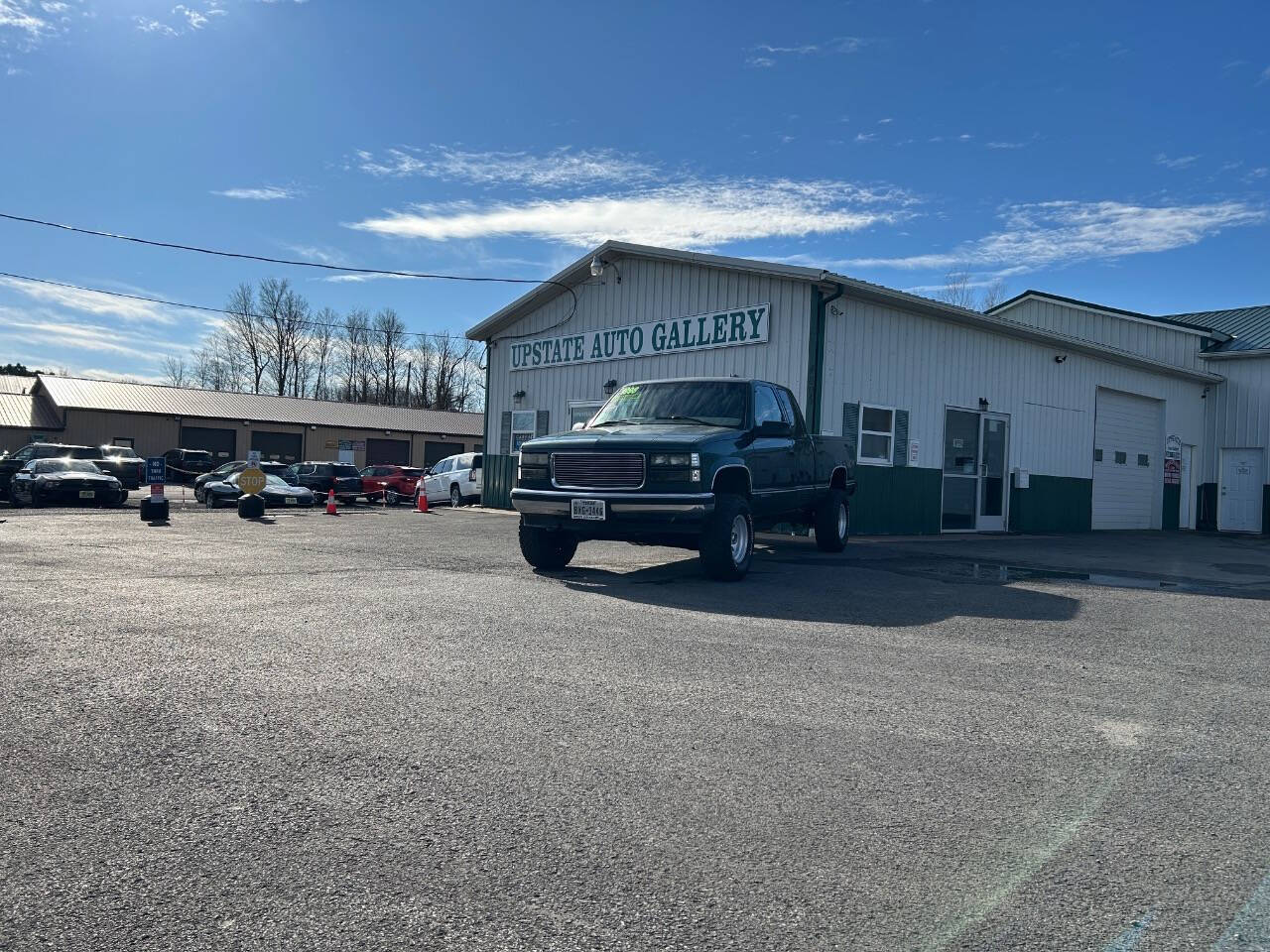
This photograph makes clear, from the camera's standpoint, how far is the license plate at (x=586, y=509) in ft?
31.3

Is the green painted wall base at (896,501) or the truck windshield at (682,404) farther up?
the truck windshield at (682,404)

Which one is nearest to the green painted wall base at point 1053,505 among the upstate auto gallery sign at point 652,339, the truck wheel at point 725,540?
the upstate auto gallery sign at point 652,339

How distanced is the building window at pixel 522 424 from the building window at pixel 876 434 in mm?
8372

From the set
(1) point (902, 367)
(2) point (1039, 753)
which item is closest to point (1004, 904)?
(2) point (1039, 753)

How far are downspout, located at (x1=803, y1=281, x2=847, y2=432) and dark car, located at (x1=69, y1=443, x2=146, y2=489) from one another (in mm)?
26688

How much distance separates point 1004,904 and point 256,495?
18039 millimetres

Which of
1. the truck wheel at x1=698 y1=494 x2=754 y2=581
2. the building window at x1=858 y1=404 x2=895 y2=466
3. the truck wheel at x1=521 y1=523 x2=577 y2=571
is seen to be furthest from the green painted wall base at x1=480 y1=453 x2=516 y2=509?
the truck wheel at x1=698 y1=494 x2=754 y2=581

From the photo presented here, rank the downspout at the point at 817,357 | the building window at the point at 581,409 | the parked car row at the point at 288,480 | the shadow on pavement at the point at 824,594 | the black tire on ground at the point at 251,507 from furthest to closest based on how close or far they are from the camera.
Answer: the parked car row at the point at 288,480
the building window at the point at 581,409
the black tire on ground at the point at 251,507
the downspout at the point at 817,357
the shadow on pavement at the point at 824,594

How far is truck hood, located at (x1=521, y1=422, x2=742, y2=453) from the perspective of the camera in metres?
9.55

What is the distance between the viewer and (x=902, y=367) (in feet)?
58.0

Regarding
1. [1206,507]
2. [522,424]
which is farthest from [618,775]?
[1206,507]

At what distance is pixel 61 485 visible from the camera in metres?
24.1

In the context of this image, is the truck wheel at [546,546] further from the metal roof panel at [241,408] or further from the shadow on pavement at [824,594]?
the metal roof panel at [241,408]

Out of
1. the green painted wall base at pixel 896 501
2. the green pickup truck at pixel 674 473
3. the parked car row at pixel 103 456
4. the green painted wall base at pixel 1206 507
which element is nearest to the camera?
the green pickup truck at pixel 674 473
